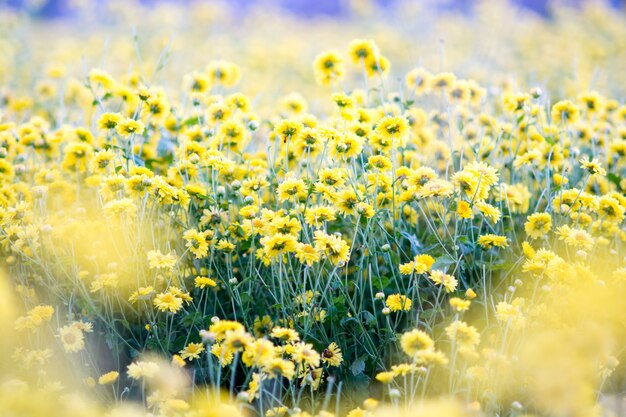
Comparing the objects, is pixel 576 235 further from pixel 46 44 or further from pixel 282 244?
pixel 46 44

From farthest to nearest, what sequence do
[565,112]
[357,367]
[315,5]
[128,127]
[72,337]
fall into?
[315,5]
[565,112]
[128,127]
[357,367]
[72,337]

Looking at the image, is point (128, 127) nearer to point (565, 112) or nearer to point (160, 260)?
point (160, 260)

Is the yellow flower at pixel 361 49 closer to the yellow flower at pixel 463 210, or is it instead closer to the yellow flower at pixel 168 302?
the yellow flower at pixel 463 210

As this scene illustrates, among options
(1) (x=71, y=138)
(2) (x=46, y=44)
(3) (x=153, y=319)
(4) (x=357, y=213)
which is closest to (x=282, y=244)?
(4) (x=357, y=213)

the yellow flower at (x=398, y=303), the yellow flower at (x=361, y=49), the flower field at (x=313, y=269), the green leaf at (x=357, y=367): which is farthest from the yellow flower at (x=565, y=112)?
the green leaf at (x=357, y=367)

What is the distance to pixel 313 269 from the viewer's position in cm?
236

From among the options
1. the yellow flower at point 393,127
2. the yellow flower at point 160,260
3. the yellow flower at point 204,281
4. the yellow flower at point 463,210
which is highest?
the yellow flower at point 393,127

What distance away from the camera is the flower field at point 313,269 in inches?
74.8

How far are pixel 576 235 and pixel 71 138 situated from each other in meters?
2.59

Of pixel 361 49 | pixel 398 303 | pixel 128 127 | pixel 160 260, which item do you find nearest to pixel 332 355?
pixel 398 303

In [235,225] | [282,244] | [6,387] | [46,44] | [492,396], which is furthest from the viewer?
[46,44]

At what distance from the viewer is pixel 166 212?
260 centimetres

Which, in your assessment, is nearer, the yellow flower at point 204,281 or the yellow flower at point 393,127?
the yellow flower at point 204,281

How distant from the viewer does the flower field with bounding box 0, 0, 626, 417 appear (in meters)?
1.90
